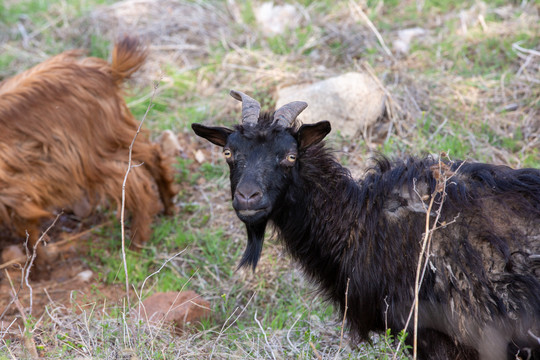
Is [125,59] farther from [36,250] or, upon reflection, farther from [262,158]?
[262,158]

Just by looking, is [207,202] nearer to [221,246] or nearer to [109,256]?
[221,246]

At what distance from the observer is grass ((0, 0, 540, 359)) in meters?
4.36

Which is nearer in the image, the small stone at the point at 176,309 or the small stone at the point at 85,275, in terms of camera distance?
the small stone at the point at 176,309

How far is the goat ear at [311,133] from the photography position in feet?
12.3

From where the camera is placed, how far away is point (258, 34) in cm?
812

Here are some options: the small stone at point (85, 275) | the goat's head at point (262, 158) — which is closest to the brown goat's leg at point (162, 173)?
the small stone at point (85, 275)

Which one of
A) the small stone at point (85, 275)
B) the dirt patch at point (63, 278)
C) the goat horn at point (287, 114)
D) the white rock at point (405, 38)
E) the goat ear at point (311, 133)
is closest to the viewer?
the goat ear at point (311, 133)

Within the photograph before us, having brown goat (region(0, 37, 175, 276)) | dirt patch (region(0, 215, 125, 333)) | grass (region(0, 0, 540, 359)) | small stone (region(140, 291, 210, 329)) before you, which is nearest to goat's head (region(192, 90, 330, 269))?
grass (region(0, 0, 540, 359))

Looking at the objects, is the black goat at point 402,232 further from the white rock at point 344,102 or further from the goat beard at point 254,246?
the white rock at point 344,102

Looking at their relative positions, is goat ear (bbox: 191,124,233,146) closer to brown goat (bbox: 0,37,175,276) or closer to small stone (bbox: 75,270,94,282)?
brown goat (bbox: 0,37,175,276)

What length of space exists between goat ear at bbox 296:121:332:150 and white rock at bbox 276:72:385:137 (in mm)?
2349

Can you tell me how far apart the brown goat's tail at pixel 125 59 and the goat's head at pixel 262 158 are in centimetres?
231

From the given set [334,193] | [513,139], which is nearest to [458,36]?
[513,139]

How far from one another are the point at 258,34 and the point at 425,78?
2.47 metres
